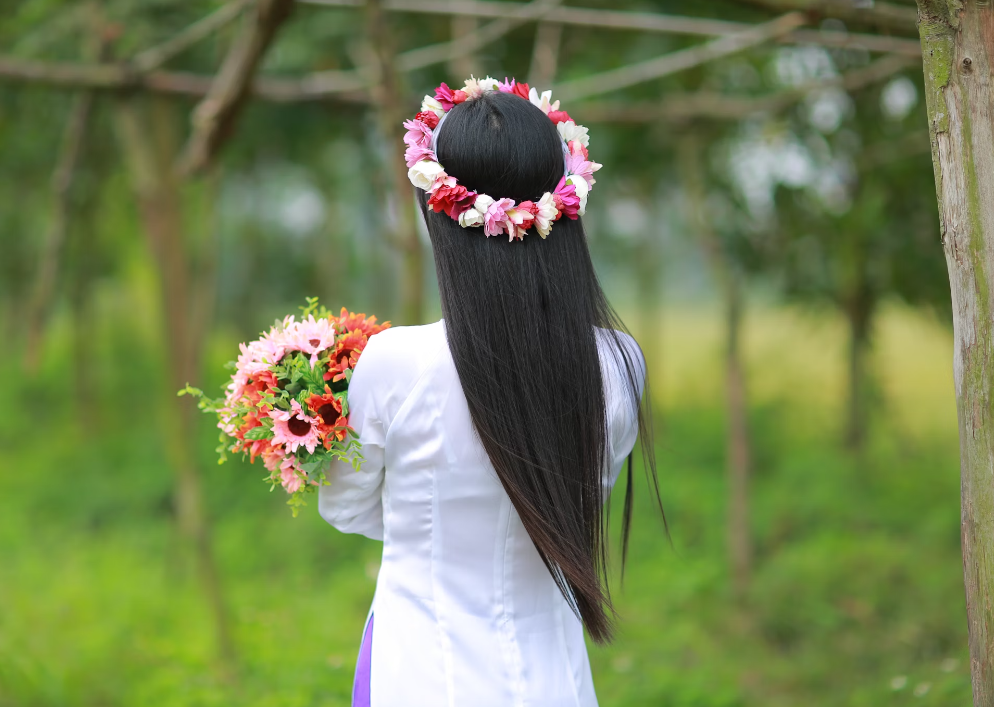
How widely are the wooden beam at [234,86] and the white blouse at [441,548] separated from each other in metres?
1.50

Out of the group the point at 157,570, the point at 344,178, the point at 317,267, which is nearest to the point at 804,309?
the point at 157,570

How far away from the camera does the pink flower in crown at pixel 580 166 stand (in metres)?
1.61

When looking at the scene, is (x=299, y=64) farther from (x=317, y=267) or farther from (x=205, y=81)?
(x=317, y=267)

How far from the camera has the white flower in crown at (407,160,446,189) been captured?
59.2 inches

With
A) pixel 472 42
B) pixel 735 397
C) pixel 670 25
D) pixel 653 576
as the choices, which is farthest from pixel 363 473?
pixel 653 576

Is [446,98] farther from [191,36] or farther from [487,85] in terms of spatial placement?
[191,36]

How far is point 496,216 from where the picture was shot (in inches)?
57.3

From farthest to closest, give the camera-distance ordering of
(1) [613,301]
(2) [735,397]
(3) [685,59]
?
1. (1) [613,301]
2. (2) [735,397]
3. (3) [685,59]

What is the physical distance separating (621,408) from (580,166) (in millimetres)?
437

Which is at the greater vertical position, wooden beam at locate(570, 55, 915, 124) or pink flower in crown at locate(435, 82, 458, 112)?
wooden beam at locate(570, 55, 915, 124)

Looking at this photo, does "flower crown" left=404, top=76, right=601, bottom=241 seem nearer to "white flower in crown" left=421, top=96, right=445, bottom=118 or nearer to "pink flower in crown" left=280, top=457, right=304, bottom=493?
"white flower in crown" left=421, top=96, right=445, bottom=118

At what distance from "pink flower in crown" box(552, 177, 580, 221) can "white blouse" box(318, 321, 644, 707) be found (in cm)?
24

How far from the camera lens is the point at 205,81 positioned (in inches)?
151

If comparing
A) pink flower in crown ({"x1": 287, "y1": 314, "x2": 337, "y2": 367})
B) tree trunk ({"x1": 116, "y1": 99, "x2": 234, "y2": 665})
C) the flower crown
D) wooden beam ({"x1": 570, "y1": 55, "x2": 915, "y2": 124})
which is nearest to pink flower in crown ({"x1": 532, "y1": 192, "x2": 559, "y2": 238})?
the flower crown
